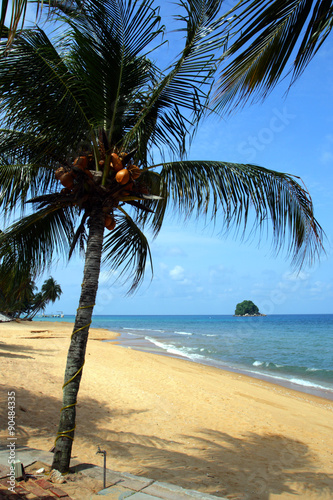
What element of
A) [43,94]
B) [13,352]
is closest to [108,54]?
[43,94]

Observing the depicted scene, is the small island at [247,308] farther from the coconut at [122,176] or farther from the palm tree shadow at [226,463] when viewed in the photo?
the coconut at [122,176]

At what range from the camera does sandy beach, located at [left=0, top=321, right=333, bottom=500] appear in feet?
15.8

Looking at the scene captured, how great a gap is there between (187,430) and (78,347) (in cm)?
386

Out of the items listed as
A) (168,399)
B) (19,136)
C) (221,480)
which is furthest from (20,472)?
(168,399)

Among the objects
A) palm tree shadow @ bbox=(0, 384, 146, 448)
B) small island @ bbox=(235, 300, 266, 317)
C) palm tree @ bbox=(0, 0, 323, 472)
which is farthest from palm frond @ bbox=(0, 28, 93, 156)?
small island @ bbox=(235, 300, 266, 317)

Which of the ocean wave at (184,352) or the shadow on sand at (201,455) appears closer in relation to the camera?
the shadow on sand at (201,455)

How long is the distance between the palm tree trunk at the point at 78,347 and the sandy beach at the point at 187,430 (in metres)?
1.25

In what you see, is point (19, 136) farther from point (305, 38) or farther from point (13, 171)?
point (305, 38)

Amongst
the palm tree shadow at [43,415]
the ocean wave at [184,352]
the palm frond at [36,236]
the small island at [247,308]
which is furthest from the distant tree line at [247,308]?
the palm frond at [36,236]

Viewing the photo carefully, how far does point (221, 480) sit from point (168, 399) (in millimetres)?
4190

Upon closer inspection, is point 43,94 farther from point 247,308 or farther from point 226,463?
point 247,308

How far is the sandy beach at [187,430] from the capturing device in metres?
4.82

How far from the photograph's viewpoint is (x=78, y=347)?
3887 millimetres

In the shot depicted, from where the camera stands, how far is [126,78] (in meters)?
4.50
